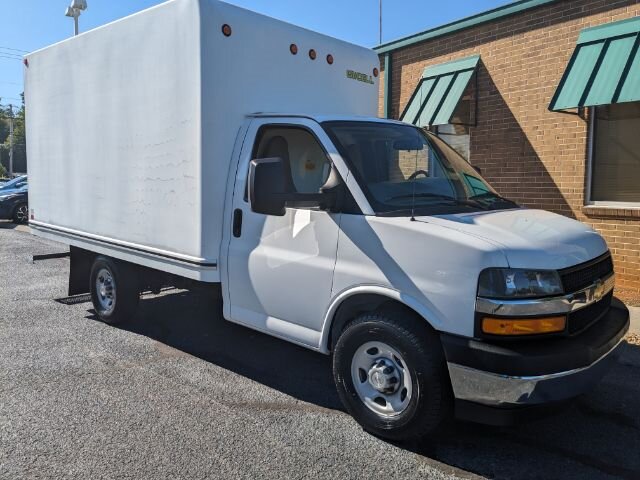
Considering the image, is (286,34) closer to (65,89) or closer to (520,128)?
(65,89)

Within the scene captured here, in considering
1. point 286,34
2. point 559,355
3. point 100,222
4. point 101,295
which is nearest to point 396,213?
point 559,355

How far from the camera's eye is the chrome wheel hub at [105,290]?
6.21 metres

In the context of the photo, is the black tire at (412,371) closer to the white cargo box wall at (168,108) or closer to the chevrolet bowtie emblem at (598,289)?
the chevrolet bowtie emblem at (598,289)

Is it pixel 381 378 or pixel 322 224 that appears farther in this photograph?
pixel 322 224

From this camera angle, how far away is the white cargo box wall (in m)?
4.50

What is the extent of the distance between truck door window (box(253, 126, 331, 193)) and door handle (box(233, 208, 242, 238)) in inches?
18.1

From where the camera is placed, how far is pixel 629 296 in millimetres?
7348

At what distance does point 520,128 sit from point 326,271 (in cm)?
583

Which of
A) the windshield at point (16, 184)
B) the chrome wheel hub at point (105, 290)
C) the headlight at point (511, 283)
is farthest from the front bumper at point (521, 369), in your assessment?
the windshield at point (16, 184)

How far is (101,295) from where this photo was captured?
642 centimetres

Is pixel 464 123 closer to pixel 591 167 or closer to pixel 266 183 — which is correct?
pixel 591 167

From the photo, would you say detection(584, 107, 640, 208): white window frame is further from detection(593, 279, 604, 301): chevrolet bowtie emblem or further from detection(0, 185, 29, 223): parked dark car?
detection(0, 185, 29, 223): parked dark car

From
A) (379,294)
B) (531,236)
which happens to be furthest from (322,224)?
(531,236)

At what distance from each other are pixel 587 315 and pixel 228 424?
7.97 feet
